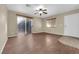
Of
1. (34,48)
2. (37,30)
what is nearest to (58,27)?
(37,30)

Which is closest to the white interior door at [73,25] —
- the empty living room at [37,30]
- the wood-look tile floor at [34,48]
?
the empty living room at [37,30]

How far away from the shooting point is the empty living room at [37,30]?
115 inches

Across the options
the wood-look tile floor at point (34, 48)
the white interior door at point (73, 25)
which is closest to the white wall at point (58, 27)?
the white interior door at point (73, 25)

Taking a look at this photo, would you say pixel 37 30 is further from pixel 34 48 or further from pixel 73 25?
Result: pixel 34 48

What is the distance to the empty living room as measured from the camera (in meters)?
2.93

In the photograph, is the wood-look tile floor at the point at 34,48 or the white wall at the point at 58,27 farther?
the white wall at the point at 58,27

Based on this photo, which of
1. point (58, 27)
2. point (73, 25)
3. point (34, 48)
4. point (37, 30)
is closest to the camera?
point (34, 48)

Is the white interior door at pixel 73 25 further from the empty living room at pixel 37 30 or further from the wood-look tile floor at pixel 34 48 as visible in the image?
the wood-look tile floor at pixel 34 48

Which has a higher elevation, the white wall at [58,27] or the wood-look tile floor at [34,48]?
the white wall at [58,27]

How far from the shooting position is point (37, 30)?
320 inches

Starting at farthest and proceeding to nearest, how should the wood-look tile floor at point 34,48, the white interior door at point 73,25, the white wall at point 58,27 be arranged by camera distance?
the white wall at point 58,27 < the white interior door at point 73,25 < the wood-look tile floor at point 34,48

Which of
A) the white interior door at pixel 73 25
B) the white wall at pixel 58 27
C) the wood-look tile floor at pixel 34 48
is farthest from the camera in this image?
the white wall at pixel 58 27
